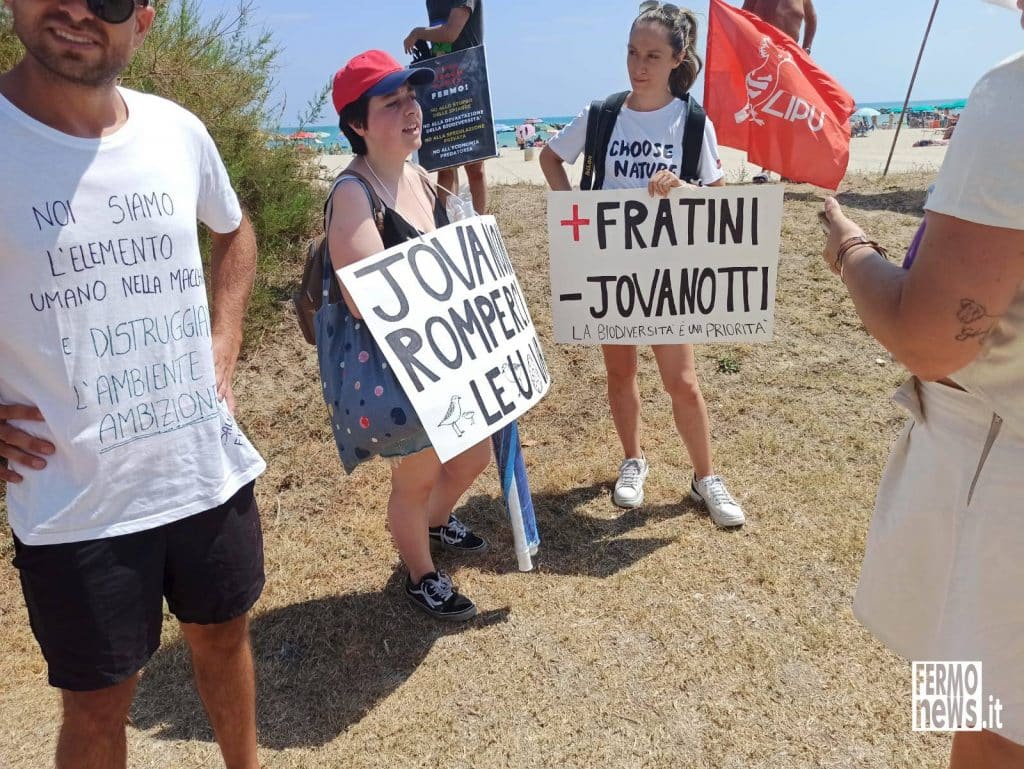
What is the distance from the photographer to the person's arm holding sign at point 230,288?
82.9 inches

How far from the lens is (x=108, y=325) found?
1653 mm

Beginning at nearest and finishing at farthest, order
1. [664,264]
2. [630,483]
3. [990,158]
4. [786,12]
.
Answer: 1. [990,158]
2. [664,264]
3. [630,483]
4. [786,12]

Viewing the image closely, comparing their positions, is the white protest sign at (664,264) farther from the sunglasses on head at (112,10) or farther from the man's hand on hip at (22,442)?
the man's hand on hip at (22,442)

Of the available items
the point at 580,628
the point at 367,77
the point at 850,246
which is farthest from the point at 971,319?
the point at 580,628

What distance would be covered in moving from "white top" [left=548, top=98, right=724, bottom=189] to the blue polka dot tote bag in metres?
1.47

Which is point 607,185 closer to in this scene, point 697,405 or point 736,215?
point 736,215

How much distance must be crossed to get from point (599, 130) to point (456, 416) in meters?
1.59

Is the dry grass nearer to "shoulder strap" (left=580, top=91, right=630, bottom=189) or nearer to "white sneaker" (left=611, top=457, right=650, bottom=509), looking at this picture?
"white sneaker" (left=611, top=457, right=650, bottom=509)

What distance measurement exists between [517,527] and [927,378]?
188 centimetres

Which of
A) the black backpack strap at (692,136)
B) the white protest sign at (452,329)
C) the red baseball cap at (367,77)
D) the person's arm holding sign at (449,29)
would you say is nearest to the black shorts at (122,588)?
the white protest sign at (452,329)

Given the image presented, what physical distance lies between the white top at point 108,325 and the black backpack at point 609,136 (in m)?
1.93

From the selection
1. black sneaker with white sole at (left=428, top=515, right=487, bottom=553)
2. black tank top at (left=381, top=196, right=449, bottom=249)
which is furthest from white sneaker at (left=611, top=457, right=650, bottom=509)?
black tank top at (left=381, top=196, right=449, bottom=249)

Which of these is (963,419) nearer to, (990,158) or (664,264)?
(990,158)

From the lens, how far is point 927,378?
1.33m
